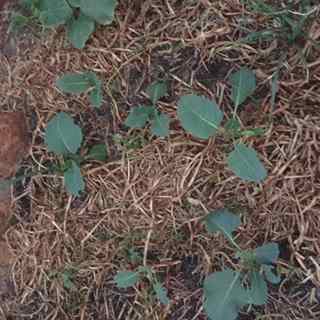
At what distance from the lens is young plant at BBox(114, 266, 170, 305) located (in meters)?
1.11

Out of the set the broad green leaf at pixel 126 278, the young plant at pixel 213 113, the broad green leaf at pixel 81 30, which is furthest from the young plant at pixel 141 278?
the broad green leaf at pixel 81 30

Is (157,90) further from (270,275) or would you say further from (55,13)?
(270,275)

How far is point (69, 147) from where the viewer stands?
1179 mm

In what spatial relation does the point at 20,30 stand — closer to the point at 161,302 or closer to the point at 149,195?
the point at 149,195

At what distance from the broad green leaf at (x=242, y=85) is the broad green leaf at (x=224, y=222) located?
0.17m

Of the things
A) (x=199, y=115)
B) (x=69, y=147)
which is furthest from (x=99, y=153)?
(x=199, y=115)

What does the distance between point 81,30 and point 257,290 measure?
20.6 inches

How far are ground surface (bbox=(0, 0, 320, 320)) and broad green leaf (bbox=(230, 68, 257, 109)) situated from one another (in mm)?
22

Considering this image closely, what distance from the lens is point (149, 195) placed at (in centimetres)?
114

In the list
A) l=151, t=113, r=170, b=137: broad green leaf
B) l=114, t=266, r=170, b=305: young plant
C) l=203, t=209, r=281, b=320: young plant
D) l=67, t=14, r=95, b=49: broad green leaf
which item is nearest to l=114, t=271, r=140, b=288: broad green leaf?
l=114, t=266, r=170, b=305: young plant

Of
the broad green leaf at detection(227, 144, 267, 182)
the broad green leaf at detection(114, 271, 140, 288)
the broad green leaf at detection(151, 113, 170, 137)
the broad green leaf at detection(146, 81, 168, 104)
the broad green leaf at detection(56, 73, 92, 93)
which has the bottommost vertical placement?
the broad green leaf at detection(114, 271, 140, 288)

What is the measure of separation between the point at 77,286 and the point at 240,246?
30 centimetres

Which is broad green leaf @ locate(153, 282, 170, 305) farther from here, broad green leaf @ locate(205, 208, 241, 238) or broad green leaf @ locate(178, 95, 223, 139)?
broad green leaf @ locate(178, 95, 223, 139)

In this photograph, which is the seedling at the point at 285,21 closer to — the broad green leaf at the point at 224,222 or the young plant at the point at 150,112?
the young plant at the point at 150,112
